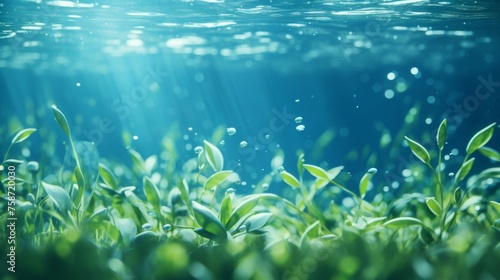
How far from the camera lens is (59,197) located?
3367 millimetres

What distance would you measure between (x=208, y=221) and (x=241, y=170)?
1094cm

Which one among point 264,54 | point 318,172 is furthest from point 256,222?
point 264,54

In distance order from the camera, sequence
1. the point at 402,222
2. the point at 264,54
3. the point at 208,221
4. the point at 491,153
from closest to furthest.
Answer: the point at 208,221 < the point at 402,222 < the point at 491,153 < the point at 264,54

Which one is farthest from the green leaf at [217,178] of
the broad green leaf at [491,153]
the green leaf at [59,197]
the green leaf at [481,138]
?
the broad green leaf at [491,153]

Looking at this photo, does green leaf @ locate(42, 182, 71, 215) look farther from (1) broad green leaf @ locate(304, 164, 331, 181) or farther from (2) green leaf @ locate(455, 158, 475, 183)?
(2) green leaf @ locate(455, 158, 475, 183)

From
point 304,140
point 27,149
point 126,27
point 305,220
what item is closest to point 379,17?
point 126,27

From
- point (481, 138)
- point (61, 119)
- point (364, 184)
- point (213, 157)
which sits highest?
point (61, 119)

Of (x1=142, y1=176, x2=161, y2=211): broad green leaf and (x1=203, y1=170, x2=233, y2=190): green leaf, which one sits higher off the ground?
(x1=203, y1=170, x2=233, y2=190): green leaf

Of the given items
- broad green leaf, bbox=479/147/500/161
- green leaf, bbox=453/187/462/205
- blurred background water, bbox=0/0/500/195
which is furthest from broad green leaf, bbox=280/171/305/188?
broad green leaf, bbox=479/147/500/161

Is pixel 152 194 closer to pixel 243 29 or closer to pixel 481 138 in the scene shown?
pixel 481 138

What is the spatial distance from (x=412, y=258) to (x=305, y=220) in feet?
7.91

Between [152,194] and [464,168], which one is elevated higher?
[464,168]

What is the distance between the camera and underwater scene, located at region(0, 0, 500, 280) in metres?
1.83

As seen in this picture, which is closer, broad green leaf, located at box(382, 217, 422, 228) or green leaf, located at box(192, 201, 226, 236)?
green leaf, located at box(192, 201, 226, 236)
